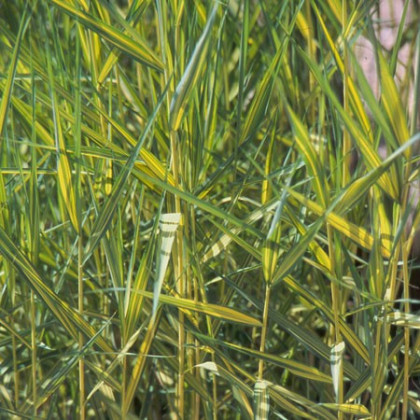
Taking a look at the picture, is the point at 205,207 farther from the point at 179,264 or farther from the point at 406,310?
the point at 406,310

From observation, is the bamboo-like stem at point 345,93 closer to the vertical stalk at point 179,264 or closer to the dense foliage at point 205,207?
the dense foliage at point 205,207

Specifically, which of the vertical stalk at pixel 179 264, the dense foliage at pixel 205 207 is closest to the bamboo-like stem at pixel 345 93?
the dense foliage at pixel 205 207

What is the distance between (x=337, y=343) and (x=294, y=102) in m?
0.30

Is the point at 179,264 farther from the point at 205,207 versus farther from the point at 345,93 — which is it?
the point at 345,93

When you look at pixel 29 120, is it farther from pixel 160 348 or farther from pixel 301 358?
pixel 301 358

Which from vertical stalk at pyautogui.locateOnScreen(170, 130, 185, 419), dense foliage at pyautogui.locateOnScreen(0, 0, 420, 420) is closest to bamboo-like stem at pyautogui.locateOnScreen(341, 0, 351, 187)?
dense foliage at pyautogui.locateOnScreen(0, 0, 420, 420)

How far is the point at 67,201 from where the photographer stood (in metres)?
0.77

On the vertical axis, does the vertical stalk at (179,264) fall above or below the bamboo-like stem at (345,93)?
below

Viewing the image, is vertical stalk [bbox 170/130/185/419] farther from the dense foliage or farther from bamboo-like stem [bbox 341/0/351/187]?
bamboo-like stem [bbox 341/0/351/187]

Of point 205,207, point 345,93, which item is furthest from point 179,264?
point 345,93

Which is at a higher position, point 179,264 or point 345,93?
point 345,93

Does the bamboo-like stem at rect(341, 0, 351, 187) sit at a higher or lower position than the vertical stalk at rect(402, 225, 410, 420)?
higher

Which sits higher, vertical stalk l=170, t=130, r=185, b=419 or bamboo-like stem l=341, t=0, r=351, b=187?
bamboo-like stem l=341, t=0, r=351, b=187

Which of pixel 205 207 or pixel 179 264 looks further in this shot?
pixel 179 264
